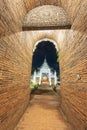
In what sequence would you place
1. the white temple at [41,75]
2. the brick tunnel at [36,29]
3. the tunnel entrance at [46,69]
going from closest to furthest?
the brick tunnel at [36,29] < the tunnel entrance at [46,69] < the white temple at [41,75]

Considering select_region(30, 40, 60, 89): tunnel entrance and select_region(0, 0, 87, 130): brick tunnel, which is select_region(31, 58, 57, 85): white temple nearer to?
select_region(30, 40, 60, 89): tunnel entrance

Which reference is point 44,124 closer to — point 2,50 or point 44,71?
point 2,50

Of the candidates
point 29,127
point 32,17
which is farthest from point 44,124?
point 32,17

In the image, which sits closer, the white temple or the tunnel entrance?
the tunnel entrance

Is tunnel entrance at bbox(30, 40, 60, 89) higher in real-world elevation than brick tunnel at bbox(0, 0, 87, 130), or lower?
higher

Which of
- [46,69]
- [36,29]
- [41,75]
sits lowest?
[36,29]

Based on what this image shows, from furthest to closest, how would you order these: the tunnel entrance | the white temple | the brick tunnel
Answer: the white temple
the tunnel entrance
the brick tunnel

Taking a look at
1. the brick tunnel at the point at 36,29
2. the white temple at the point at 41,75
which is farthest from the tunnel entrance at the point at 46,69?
the brick tunnel at the point at 36,29

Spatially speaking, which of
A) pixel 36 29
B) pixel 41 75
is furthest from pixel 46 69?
pixel 36 29

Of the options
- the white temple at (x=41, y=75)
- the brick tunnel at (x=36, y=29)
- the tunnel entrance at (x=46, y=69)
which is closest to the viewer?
the brick tunnel at (x=36, y=29)

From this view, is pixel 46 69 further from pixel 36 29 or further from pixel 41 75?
pixel 36 29

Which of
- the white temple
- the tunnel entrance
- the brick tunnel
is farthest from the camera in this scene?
the white temple

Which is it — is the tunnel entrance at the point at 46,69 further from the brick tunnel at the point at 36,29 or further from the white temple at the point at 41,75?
the brick tunnel at the point at 36,29

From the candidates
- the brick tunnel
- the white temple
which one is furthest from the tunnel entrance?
the brick tunnel
